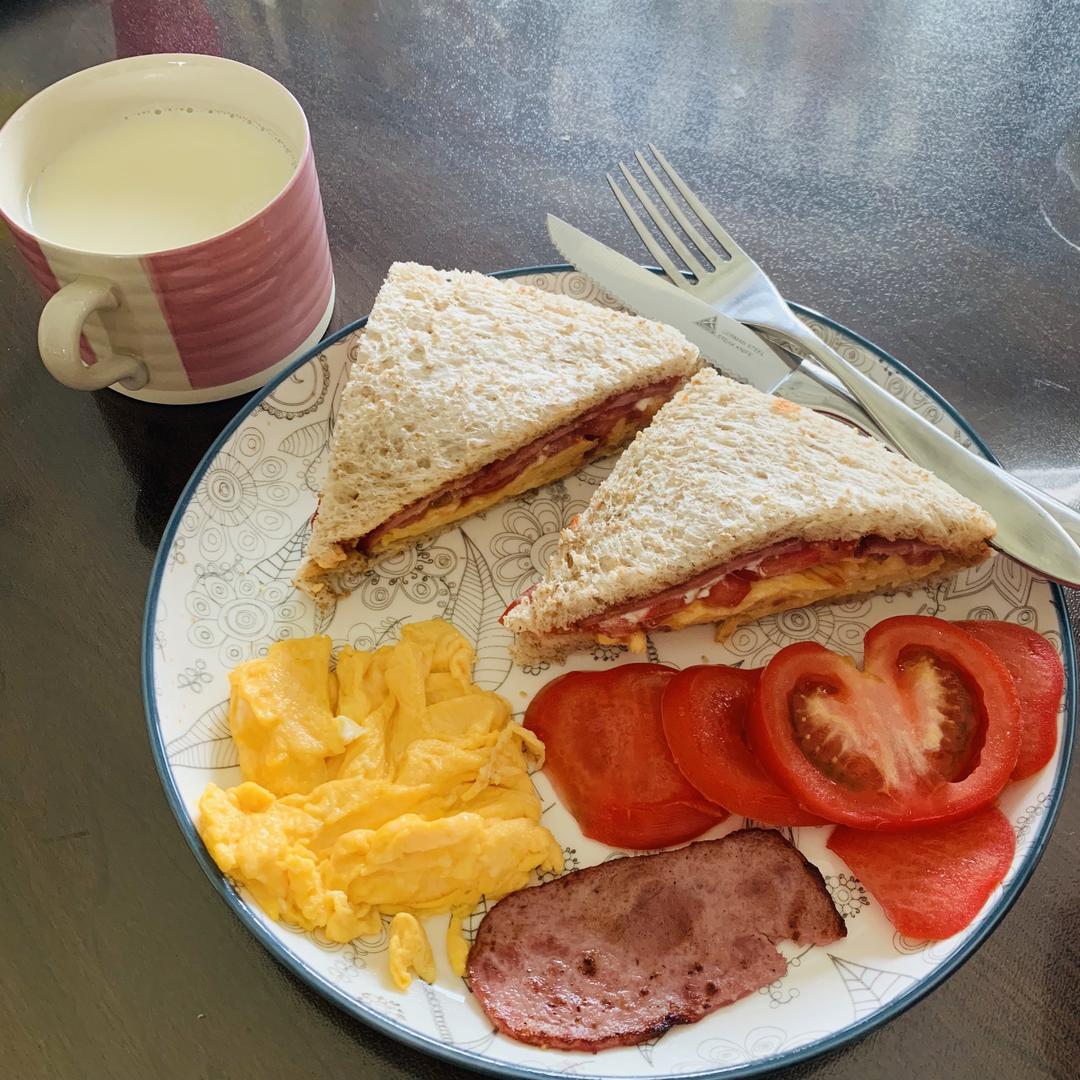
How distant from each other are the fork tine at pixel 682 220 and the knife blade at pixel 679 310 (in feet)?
0.48

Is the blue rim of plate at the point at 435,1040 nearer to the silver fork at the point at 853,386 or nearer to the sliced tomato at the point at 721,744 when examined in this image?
the silver fork at the point at 853,386

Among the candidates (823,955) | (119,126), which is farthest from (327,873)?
(119,126)

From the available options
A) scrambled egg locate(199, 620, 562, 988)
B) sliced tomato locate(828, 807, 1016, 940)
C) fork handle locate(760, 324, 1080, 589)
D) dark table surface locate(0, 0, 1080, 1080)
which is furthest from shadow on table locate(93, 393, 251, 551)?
sliced tomato locate(828, 807, 1016, 940)

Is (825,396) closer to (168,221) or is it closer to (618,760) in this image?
(618,760)

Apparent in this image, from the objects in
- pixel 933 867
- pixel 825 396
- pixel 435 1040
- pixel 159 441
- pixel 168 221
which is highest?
pixel 168 221

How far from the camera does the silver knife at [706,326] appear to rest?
97.9 inches

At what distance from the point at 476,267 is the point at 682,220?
23.3 inches

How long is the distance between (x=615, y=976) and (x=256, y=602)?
3.62 feet

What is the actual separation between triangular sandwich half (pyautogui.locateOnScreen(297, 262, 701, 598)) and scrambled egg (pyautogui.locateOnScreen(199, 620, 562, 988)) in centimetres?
28

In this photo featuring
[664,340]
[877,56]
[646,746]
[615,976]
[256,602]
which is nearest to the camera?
[615,976]

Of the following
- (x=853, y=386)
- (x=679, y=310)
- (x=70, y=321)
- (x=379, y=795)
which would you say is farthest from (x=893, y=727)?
(x=70, y=321)

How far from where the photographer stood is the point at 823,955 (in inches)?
74.2

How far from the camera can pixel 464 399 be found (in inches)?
94.5

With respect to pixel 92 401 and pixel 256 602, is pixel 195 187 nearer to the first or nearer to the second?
pixel 92 401
